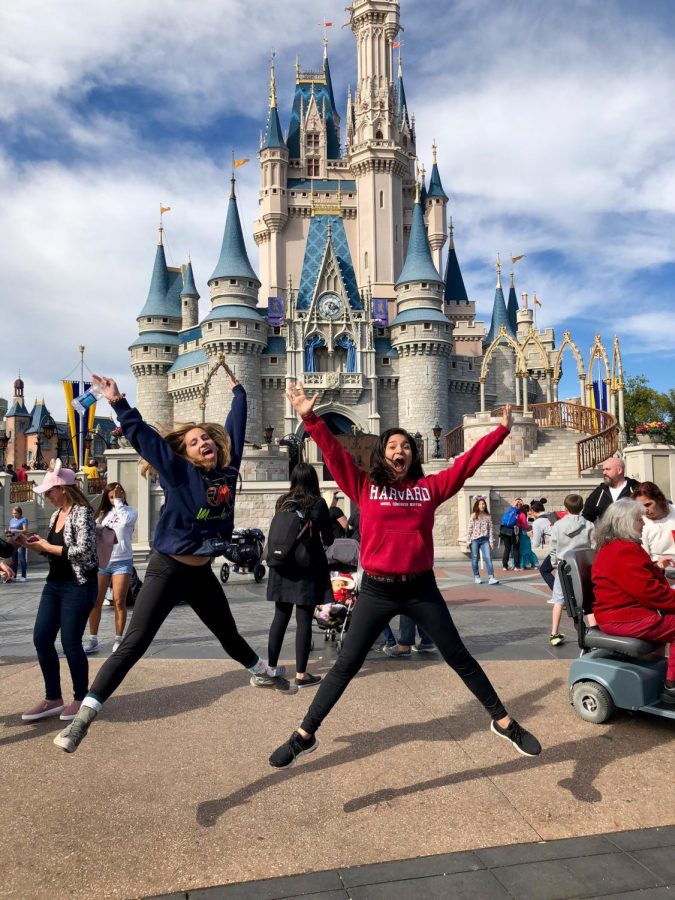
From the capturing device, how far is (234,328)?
137 feet

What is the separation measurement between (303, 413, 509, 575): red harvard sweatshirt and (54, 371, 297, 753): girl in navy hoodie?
0.66 metres

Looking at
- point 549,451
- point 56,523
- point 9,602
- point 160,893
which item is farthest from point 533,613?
point 549,451

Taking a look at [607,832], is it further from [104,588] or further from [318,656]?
[104,588]

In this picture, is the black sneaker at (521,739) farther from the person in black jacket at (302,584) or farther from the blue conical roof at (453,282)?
the blue conical roof at (453,282)

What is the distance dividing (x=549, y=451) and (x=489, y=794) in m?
21.7

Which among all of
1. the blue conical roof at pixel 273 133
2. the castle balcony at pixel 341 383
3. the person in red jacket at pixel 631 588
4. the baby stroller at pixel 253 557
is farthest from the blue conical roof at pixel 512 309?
the person in red jacket at pixel 631 588

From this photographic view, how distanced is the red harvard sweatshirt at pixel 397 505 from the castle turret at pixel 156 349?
143ft

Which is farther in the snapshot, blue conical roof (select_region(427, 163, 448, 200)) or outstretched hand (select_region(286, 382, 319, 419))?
blue conical roof (select_region(427, 163, 448, 200))

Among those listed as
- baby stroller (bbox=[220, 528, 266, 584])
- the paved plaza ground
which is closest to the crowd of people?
the paved plaza ground

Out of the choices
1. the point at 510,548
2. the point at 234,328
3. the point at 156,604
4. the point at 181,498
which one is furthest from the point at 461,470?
the point at 234,328

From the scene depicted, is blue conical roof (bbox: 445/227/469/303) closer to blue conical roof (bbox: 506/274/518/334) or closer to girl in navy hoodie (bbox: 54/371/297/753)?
blue conical roof (bbox: 506/274/518/334)

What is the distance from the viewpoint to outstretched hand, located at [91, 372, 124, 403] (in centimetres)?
348

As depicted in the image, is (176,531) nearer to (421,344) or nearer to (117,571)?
(117,571)

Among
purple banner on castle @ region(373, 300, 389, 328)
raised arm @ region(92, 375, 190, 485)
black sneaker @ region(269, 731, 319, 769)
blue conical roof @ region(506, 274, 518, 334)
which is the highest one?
blue conical roof @ region(506, 274, 518, 334)
